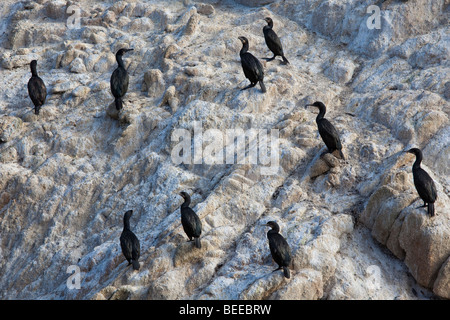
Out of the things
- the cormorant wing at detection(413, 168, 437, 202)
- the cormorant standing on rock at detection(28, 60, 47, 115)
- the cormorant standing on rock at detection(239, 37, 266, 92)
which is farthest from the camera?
the cormorant standing on rock at detection(28, 60, 47, 115)

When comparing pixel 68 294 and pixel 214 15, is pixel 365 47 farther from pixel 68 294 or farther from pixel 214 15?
pixel 68 294

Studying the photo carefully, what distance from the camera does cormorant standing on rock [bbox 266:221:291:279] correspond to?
8.95 meters

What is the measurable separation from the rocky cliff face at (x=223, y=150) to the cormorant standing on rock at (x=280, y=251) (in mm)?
210

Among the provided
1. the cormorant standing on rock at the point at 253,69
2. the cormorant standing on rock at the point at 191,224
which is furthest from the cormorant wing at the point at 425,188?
the cormorant standing on rock at the point at 253,69

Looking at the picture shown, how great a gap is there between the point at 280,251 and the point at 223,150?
11.4 ft

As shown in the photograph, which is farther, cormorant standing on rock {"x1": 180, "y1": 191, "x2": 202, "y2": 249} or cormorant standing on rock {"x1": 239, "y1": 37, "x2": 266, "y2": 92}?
cormorant standing on rock {"x1": 239, "y1": 37, "x2": 266, "y2": 92}

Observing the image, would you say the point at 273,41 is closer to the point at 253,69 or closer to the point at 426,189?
the point at 253,69

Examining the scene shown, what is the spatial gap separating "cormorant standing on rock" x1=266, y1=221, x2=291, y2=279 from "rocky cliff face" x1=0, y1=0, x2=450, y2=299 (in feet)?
0.69

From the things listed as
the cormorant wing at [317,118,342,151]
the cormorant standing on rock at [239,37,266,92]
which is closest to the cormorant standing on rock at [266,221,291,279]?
the cormorant wing at [317,118,342,151]

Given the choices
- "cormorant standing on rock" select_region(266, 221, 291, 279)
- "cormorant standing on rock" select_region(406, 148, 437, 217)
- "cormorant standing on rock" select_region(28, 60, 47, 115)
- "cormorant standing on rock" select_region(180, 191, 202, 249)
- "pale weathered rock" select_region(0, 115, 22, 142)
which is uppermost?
"cormorant standing on rock" select_region(406, 148, 437, 217)

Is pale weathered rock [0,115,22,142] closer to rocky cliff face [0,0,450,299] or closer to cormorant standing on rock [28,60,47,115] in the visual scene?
rocky cliff face [0,0,450,299]

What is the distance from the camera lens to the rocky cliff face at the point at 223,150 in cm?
956

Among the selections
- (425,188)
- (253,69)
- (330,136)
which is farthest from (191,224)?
(253,69)

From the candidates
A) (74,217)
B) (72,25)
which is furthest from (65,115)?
(72,25)
